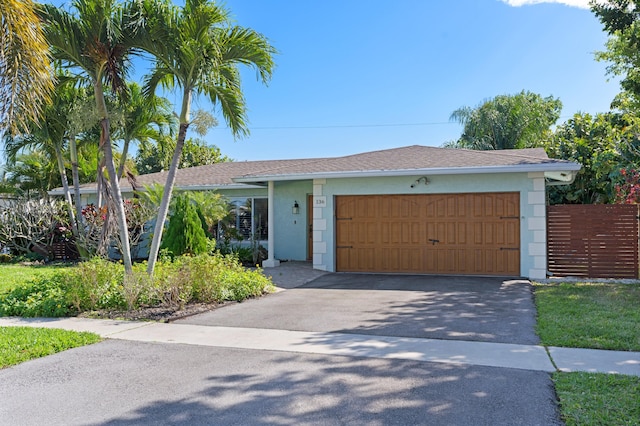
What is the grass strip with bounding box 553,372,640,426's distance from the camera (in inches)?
153

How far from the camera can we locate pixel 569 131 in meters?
19.3

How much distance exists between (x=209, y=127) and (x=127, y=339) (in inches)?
186

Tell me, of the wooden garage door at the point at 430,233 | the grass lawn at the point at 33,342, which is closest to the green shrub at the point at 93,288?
the grass lawn at the point at 33,342

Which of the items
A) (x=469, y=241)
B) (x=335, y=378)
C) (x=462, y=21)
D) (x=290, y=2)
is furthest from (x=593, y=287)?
(x=290, y=2)

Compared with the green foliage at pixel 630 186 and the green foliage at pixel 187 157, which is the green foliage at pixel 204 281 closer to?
the green foliage at pixel 630 186

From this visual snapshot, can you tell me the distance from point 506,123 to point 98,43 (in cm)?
2181

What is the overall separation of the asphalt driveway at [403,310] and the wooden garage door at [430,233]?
36.8 inches

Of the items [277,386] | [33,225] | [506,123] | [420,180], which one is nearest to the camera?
[277,386]

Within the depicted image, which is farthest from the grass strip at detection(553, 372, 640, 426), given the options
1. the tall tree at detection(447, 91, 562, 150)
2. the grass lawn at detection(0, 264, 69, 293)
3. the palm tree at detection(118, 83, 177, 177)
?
the tall tree at detection(447, 91, 562, 150)

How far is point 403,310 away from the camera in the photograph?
8.65 metres

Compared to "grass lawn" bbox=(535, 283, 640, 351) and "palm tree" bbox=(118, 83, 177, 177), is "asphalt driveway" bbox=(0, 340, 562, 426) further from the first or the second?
"palm tree" bbox=(118, 83, 177, 177)

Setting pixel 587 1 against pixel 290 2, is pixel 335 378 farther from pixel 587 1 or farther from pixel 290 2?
pixel 290 2

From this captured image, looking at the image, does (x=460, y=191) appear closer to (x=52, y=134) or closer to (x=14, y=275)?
(x=14, y=275)

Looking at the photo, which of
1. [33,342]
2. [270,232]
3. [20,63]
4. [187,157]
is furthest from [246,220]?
[187,157]
